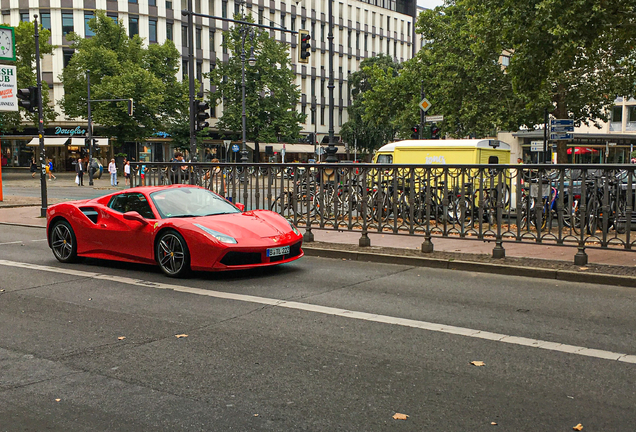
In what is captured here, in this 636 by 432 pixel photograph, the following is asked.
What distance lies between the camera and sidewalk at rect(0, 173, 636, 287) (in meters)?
8.82

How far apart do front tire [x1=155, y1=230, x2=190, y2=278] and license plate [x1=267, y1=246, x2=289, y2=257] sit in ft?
3.42

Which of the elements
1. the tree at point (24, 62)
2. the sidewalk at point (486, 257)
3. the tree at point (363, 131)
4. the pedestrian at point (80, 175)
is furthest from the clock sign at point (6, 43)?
the tree at point (363, 131)

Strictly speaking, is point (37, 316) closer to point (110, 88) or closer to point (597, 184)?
point (597, 184)

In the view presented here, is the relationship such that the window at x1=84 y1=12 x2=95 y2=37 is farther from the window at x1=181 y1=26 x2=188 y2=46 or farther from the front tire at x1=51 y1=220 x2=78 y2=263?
the front tire at x1=51 y1=220 x2=78 y2=263

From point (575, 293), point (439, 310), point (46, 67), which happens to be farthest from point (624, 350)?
point (46, 67)

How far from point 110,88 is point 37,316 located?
48675 mm

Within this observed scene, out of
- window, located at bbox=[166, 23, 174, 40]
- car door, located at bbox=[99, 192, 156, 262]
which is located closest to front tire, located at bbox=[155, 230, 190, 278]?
car door, located at bbox=[99, 192, 156, 262]

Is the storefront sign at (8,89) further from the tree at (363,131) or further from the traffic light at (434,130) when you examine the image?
the tree at (363,131)

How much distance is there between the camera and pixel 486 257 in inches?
396

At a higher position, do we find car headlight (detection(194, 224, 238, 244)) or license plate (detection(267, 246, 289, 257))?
car headlight (detection(194, 224, 238, 244))

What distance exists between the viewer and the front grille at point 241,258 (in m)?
8.46

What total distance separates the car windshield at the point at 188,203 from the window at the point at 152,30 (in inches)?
2401

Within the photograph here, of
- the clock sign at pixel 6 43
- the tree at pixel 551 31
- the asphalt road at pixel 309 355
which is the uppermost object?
the clock sign at pixel 6 43

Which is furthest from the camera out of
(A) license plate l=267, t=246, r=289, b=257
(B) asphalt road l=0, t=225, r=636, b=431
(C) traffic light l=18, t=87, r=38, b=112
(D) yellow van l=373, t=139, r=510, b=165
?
(D) yellow van l=373, t=139, r=510, b=165
